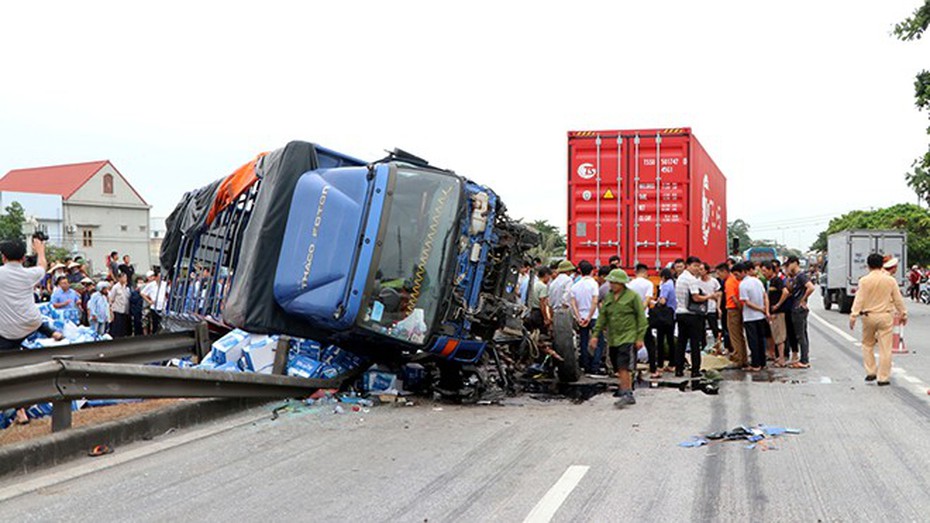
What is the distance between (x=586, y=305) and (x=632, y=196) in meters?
3.24

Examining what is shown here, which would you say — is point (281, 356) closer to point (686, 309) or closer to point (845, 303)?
point (686, 309)

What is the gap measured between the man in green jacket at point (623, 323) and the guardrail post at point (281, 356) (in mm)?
3508

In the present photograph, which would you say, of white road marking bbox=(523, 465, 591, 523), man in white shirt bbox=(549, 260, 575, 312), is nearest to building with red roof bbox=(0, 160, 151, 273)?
man in white shirt bbox=(549, 260, 575, 312)

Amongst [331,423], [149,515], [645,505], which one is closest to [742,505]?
[645,505]

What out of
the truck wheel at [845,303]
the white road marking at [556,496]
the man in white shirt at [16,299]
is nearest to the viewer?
the white road marking at [556,496]

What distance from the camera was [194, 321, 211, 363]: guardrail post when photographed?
10.2m

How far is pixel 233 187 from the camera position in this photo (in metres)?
9.85

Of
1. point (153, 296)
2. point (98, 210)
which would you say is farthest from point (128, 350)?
point (98, 210)

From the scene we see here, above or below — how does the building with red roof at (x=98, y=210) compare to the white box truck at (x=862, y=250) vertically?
above

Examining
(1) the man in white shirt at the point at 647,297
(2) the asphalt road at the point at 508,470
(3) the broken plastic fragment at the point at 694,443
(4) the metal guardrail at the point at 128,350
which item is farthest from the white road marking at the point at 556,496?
(1) the man in white shirt at the point at 647,297

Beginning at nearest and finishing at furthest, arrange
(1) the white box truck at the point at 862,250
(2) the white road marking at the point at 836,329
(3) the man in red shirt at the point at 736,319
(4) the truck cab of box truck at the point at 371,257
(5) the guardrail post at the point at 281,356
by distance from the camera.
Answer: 1. (4) the truck cab of box truck at the point at 371,257
2. (5) the guardrail post at the point at 281,356
3. (3) the man in red shirt at the point at 736,319
4. (2) the white road marking at the point at 836,329
5. (1) the white box truck at the point at 862,250

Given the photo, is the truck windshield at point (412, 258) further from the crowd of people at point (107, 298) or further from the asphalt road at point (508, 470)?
the crowd of people at point (107, 298)

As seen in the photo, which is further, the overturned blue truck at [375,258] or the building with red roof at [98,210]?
the building with red roof at [98,210]

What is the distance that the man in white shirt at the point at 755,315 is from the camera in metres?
12.4
